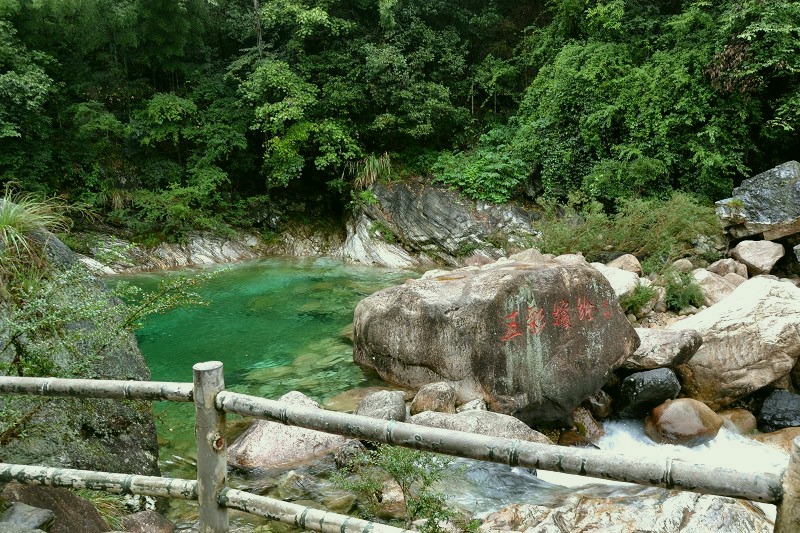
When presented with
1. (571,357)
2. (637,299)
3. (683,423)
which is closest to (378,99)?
(637,299)

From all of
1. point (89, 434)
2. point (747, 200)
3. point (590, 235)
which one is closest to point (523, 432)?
point (89, 434)

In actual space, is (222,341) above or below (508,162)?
below

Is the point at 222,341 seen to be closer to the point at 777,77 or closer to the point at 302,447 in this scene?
the point at 302,447

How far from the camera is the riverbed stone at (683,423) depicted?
236 inches

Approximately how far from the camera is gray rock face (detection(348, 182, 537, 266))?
13.9m

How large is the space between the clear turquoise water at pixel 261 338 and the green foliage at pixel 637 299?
12.4 ft

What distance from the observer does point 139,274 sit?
13.2 meters

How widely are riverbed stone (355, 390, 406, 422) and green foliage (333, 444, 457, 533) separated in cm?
99

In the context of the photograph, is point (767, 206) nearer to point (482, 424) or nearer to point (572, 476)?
point (572, 476)

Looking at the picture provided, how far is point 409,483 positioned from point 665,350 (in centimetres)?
428

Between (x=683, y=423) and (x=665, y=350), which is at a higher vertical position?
(x=665, y=350)

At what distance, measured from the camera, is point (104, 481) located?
7.91ft

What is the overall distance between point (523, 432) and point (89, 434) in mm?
3415

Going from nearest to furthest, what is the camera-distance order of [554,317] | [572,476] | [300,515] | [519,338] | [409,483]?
1. [300,515]
2. [409,483]
3. [572,476]
4. [519,338]
5. [554,317]
